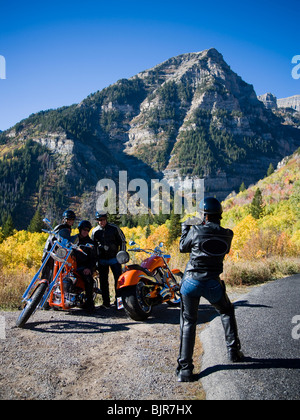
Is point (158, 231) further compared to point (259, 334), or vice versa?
point (158, 231)

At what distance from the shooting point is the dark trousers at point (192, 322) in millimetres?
3307

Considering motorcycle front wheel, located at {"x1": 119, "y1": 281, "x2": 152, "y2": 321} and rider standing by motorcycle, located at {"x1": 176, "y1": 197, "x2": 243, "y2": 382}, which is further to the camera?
motorcycle front wheel, located at {"x1": 119, "y1": 281, "x2": 152, "y2": 321}

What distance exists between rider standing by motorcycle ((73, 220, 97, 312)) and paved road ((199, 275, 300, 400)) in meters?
2.35

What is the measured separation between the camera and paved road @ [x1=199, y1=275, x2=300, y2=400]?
284 cm

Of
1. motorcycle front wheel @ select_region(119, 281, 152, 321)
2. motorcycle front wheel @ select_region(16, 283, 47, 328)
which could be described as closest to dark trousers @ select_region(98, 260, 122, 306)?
motorcycle front wheel @ select_region(119, 281, 152, 321)

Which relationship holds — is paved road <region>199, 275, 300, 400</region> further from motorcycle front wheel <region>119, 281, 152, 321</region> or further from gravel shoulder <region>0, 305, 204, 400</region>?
motorcycle front wheel <region>119, 281, 152, 321</region>

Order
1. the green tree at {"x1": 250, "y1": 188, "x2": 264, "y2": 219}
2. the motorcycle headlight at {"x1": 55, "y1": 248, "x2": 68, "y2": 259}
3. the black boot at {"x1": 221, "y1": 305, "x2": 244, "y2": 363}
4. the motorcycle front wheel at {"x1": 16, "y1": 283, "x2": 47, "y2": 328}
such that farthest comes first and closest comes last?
1. the green tree at {"x1": 250, "y1": 188, "x2": 264, "y2": 219}
2. the motorcycle headlight at {"x1": 55, "y1": 248, "x2": 68, "y2": 259}
3. the motorcycle front wheel at {"x1": 16, "y1": 283, "x2": 47, "y2": 328}
4. the black boot at {"x1": 221, "y1": 305, "x2": 244, "y2": 363}

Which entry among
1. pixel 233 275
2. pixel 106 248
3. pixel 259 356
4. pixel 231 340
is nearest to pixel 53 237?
pixel 106 248

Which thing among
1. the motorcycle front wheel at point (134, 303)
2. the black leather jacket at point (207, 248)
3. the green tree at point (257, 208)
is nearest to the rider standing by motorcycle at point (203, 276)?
the black leather jacket at point (207, 248)
